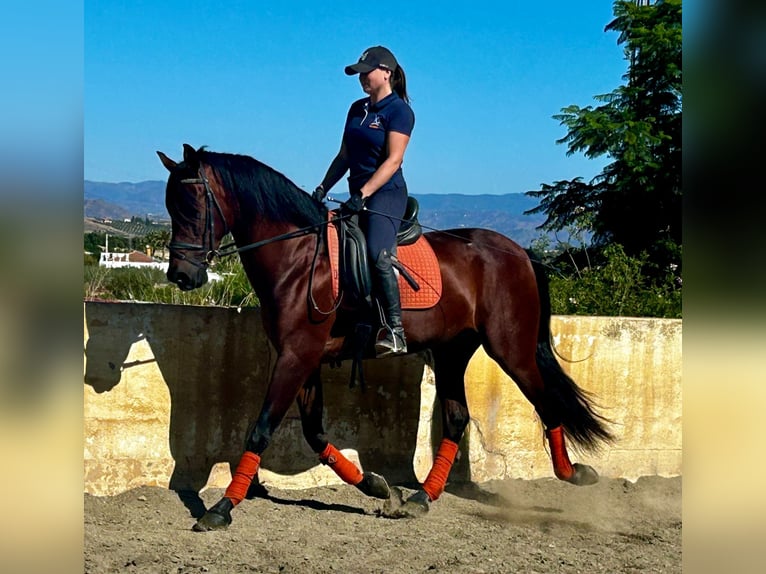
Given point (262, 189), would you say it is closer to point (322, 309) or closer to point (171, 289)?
point (322, 309)

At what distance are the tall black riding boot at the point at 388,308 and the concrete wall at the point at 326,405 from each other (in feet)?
3.58

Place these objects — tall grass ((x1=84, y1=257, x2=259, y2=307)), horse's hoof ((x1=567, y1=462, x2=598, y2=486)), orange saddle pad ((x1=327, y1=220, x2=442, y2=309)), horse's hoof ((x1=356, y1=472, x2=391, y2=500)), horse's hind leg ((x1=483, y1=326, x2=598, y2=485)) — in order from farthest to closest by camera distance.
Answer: tall grass ((x1=84, y1=257, x2=259, y2=307)), horse's hoof ((x1=567, y1=462, x2=598, y2=486)), horse's hind leg ((x1=483, y1=326, x2=598, y2=485)), horse's hoof ((x1=356, y1=472, x2=391, y2=500)), orange saddle pad ((x1=327, y1=220, x2=442, y2=309))

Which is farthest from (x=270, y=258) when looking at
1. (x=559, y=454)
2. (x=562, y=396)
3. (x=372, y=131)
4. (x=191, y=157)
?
(x=559, y=454)

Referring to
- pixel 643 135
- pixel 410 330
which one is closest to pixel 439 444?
pixel 410 330

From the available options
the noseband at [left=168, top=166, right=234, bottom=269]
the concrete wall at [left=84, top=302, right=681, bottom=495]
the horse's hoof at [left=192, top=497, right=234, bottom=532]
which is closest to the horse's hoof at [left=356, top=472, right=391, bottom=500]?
the concrete wall at [left=84, top=302, right=681, bottom=495]

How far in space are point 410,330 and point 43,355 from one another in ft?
14.6

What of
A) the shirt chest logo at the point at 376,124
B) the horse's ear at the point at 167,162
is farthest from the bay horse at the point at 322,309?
the shirt chest logo at the point at 376,124

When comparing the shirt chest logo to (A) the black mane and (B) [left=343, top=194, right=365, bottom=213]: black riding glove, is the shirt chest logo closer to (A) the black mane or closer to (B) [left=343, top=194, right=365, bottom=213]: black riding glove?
(B) [left=343, top=194, right=365, bottom=213]: black riding glove

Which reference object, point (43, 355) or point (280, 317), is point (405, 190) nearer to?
point (280, 317)

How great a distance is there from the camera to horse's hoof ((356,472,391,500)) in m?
6.52

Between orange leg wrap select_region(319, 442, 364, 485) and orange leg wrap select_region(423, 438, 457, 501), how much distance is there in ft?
1.77

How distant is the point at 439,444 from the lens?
284 inches

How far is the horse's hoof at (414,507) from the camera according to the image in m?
6.25

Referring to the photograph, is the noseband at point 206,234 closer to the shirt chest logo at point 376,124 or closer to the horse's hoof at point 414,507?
the shirt chest logo at point 376,124
